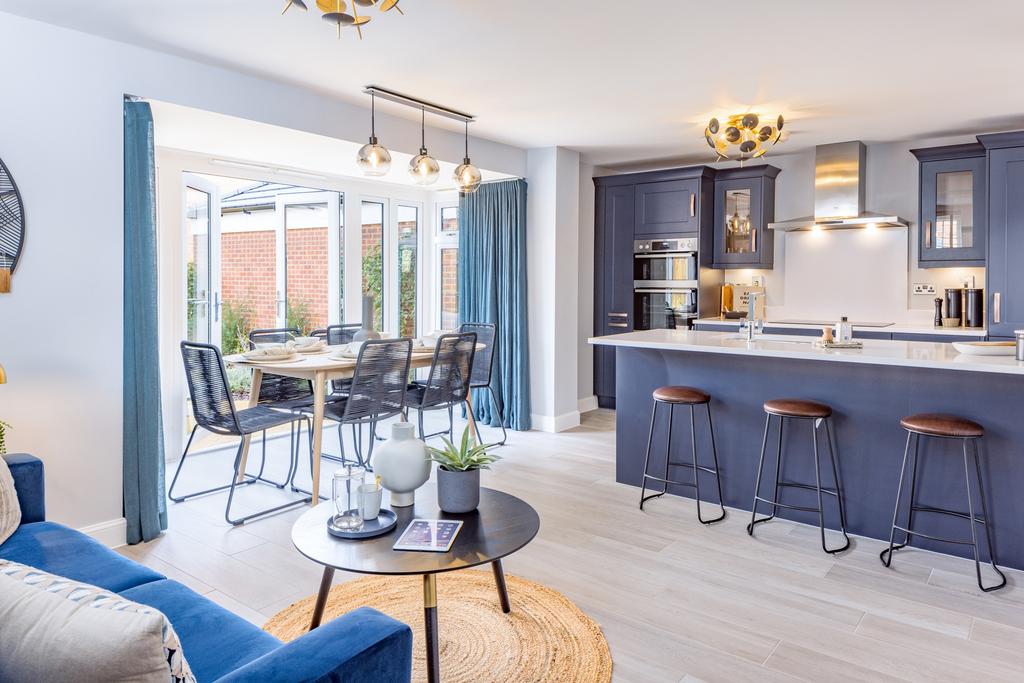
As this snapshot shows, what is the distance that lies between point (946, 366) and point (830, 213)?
3.10 metres

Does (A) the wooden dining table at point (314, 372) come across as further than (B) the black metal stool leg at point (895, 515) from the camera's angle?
Yes

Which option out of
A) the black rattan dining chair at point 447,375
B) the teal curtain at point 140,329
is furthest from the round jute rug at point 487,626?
the black rattan dining chair at point 447,375

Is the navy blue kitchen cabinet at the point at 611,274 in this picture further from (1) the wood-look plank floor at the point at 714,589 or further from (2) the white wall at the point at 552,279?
(1) the wood-look plank floor at the point at 714,589

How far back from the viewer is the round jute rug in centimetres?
222

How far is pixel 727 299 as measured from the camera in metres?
6.35

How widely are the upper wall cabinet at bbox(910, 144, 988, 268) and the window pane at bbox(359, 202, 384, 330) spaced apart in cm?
463

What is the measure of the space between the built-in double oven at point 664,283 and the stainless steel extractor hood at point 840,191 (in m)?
0.94

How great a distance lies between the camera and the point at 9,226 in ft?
9.70

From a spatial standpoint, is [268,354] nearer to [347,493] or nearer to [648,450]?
[347,493]

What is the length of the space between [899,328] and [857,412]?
2.26 meters

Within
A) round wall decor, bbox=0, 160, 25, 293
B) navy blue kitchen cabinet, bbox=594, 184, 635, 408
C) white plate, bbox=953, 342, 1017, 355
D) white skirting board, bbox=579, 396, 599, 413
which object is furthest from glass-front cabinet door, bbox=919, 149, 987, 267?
round wall decor, bbox=0, 160, 25, 293

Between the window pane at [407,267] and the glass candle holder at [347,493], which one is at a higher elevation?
the window pane at [407,267]

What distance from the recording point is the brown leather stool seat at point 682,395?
369 centimetres

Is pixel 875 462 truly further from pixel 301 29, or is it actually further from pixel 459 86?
pixel 301 29
